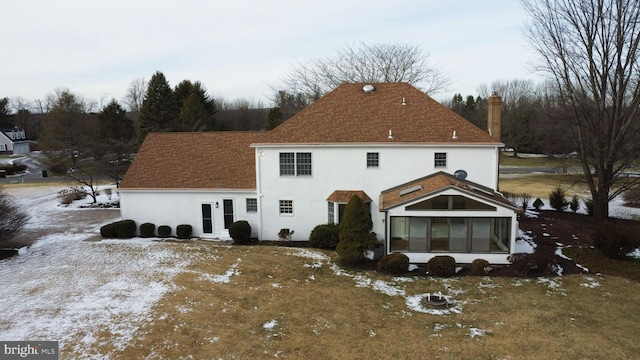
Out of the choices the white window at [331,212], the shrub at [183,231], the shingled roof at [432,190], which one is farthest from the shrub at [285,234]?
the shingled roof at [432,190]

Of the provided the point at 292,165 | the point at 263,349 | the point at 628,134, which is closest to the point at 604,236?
the point at 628,134

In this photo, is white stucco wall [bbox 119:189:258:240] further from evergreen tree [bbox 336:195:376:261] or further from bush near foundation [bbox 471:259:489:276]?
bush near foundation [bbox 471:259:489:276]

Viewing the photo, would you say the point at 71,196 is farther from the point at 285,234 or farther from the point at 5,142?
the point at 5,142

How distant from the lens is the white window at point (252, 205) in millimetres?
22891

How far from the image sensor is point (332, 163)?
21.5m

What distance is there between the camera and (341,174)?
21.6 m

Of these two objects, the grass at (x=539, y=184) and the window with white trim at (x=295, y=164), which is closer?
the window with white trim at (x=295, y=164)

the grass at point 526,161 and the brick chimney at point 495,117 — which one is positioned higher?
the brick chimney at point 495,117

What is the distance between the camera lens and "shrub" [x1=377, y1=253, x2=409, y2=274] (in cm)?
1762

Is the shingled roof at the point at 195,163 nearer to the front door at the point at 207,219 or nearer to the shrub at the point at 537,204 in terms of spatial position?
the front door at the point at 207,219

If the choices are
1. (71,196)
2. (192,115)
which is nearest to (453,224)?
(71,196)

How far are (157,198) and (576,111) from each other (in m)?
25.6

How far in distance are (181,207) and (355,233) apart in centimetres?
1060

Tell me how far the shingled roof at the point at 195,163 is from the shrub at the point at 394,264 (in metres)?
8.44
